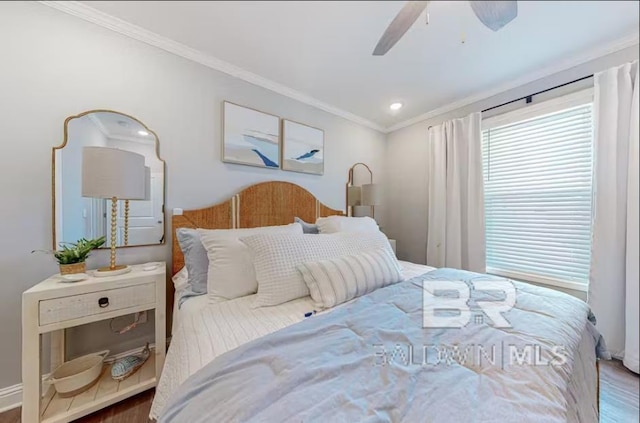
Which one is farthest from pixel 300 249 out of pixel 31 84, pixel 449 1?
pixel 31 84

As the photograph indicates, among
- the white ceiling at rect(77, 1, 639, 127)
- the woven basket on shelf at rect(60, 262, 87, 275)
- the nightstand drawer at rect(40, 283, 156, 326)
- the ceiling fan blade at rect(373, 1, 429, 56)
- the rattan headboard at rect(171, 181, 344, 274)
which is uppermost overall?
the white ceiling at rect(77, 1, 639, 127)

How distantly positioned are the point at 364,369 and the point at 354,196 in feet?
7.34

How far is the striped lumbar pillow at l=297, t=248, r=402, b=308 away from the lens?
1.12m

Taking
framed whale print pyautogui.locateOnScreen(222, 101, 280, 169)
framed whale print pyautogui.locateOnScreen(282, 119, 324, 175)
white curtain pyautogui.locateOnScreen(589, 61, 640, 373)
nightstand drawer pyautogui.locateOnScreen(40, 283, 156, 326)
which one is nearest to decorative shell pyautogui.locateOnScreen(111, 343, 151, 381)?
nightstand drawer pyautogui.locateOnScreen(40, 283, 156, 326)

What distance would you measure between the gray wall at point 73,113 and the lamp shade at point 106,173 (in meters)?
0.29

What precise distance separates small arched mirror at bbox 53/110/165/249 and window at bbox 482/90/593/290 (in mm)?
2617

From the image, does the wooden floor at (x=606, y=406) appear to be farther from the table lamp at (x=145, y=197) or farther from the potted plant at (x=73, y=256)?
the table lamp at (x=145, y=197)

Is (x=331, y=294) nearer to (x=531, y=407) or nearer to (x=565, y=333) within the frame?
(x=531, y=407)

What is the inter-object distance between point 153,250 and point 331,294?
129 cm

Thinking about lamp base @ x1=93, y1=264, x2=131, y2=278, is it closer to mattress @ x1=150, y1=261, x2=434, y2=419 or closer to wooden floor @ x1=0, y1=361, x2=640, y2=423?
mattress @ x1=150, y1=261, x2=434, y2=419

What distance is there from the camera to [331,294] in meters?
1.11

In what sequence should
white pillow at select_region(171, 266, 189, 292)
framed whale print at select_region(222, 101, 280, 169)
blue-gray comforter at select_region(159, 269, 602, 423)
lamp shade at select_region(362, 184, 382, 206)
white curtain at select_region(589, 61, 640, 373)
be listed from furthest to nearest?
lamp shade at select_region(362, 184, 382, 206) → framed whale print at select_region(222, 101, 280, 169) → white pillow at select_region(171, 266, 189, 292) → white curtain at select_region(589, 61, 640, 373) → blue-gray comforter at select_region(159, 269, 602, 423)

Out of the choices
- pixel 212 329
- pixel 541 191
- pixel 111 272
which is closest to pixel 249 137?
pixel 111 272

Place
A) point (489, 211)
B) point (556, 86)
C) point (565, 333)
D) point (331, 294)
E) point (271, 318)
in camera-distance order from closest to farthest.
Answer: point (565, 333) < point (271, 318) < point (331, 294) < point (556, 86) < point (489, 211)
